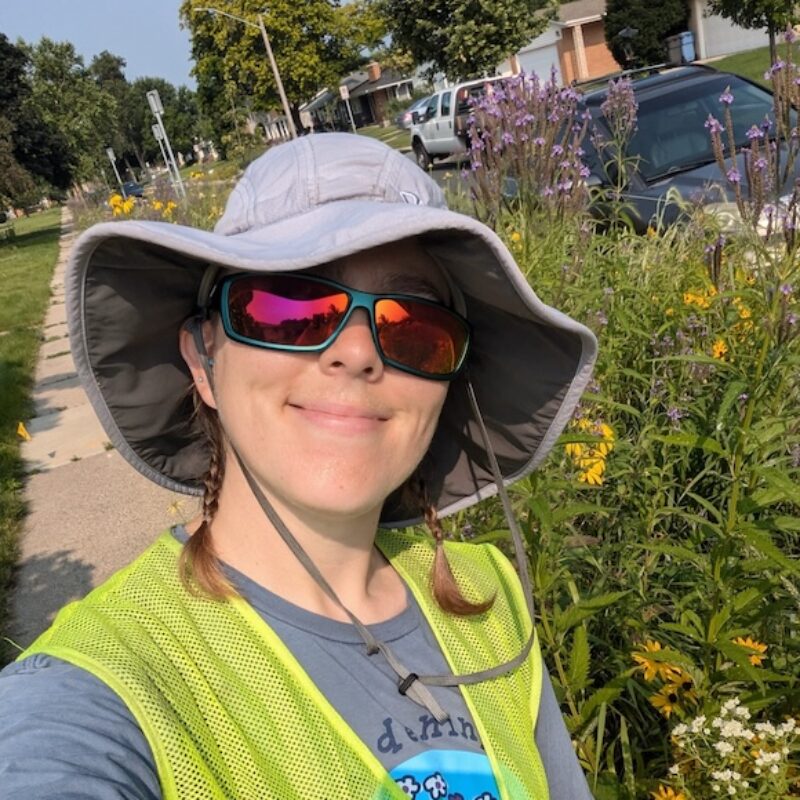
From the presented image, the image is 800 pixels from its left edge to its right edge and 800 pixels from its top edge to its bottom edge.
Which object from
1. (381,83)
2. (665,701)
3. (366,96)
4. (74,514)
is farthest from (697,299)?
(366,96)

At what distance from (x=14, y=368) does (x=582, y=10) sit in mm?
46274

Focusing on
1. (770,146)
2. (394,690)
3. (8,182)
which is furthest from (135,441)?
(8,182)

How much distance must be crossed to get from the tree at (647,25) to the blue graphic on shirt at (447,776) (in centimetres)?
3767

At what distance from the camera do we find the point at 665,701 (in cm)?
212

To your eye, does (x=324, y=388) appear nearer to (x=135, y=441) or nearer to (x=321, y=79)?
(x=135, y=441)

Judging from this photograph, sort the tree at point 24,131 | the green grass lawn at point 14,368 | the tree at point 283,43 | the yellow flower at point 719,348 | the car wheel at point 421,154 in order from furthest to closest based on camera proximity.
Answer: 1. the tree at point 283,43
2. the tree at point 24,131
3. the car wheel at point 421,154
4. the green grass lawn at point 14,368
5. the yellow flower at point 719,348

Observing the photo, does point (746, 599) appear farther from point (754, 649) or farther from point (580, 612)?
point (580, 612)

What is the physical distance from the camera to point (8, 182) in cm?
2809

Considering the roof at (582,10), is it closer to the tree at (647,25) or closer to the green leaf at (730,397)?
the tree at (647,25)

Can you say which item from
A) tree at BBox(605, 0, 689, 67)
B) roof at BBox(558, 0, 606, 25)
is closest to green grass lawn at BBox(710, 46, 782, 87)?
tree at BBox(605, 0, 689, 67)

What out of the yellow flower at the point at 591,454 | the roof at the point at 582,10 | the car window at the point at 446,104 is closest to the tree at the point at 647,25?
the roof at the point at 582,10

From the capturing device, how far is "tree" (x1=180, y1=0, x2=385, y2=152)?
4306cm

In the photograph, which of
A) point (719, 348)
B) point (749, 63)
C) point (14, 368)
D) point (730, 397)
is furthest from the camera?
point (749, 63)

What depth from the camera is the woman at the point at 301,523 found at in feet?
3.23
